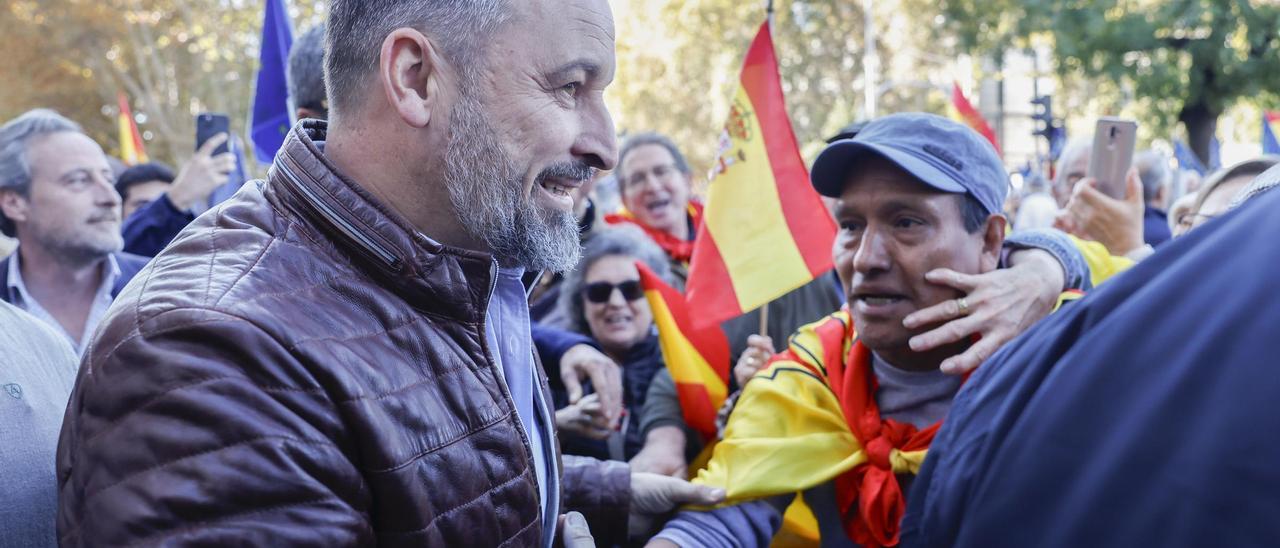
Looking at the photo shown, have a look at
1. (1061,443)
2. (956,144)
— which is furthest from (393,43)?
(956,144)

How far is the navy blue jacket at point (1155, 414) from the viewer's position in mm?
826

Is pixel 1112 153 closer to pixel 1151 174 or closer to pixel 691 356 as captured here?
pixel 691 356

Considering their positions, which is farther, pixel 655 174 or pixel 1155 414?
pixel 655 174

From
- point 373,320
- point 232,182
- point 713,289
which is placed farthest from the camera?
point 232,182

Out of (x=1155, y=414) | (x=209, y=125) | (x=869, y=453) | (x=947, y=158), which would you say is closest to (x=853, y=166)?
(x=947, y=158)

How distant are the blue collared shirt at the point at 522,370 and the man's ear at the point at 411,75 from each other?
0.32m

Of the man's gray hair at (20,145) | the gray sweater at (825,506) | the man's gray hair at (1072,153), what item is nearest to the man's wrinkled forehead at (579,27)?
the gray sweater at (825,506)

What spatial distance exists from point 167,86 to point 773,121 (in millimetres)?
20990

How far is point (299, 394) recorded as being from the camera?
133 cm

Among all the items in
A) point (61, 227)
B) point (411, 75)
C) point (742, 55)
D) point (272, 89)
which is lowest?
point (61, 227)

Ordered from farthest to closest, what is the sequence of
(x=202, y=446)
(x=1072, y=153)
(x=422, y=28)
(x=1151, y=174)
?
1. (x=1151, y=174)
2. (x=1072, y=153)
3. (x=422, y=28)
4. (x=202, y=446)

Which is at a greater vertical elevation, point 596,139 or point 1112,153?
point 596,139

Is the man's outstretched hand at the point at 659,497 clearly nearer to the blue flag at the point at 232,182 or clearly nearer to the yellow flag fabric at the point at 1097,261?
the yellow flag fabric at the point at 1097,261

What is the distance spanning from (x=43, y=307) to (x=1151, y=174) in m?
5.79
